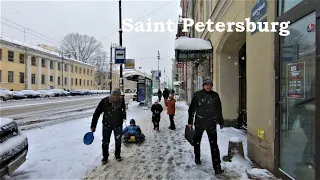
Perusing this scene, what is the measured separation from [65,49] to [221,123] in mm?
80408

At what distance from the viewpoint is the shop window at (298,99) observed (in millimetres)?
3699

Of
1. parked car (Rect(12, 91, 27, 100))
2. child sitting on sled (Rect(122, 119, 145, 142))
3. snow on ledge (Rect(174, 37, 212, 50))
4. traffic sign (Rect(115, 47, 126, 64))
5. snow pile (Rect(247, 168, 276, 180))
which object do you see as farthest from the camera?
parked car (Rect(12, 91, 27, 100))

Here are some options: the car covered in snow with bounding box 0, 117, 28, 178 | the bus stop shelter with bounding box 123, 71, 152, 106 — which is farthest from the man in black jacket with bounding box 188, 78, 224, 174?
the bus stop shelter with bounding box 123, 71, 152, 106

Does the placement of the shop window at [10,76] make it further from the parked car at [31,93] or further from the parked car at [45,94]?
the parked car at [31,93]

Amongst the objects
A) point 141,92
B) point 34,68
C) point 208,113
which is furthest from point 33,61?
point 208,113

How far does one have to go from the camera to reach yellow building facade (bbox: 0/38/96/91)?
45.8 m

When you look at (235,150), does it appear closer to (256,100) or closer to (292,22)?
(256,100)

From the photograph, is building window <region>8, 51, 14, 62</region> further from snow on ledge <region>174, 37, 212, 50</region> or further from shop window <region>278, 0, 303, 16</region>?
shop window <region>278, 0, 303, 16</region>

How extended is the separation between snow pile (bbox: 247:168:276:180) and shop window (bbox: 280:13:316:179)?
274 millimetres

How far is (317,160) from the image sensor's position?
3.40 metres

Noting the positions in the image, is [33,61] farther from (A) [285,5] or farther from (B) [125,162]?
(A) [285,5]

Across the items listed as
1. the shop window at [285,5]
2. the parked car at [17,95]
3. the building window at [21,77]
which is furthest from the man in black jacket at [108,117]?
the building window at [21,77]

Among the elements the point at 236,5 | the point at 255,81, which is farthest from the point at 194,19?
the point at 255,81

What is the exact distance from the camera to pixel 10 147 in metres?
4.20
